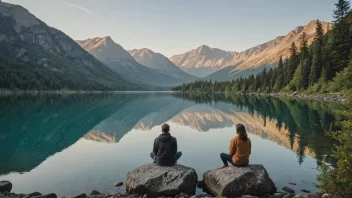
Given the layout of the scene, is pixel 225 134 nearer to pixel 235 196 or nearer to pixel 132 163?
pixel 132 163

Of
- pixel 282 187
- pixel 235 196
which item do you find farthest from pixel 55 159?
pixel 282 187

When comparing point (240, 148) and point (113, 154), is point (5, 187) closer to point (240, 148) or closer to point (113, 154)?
point (113, 154)

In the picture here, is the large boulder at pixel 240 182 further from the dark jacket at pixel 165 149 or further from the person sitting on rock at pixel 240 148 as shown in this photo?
the dark jacket at pixel 165 149

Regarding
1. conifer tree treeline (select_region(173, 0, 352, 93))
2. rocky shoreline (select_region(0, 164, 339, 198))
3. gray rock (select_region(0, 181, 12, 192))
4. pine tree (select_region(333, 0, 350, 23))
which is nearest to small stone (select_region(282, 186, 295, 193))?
rocky shoreline (select_region(0, 164, 339, 198))

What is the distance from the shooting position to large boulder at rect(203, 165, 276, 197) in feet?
43.4

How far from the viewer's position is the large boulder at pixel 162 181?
531 inches

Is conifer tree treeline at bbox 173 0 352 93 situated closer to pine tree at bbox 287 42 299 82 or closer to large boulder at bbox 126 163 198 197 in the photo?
pine tree at bbox 287 42 299 82

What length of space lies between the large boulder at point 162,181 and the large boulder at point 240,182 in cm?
129

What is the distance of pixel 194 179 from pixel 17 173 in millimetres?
12030

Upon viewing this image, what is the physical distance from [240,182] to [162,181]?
3902 millimetres

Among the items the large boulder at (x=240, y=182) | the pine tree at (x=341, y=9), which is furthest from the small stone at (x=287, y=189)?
the pine tree at (x=341, y=9)

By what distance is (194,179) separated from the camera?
1453cm

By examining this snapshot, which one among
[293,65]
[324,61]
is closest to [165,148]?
[324,61]

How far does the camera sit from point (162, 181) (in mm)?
13719
